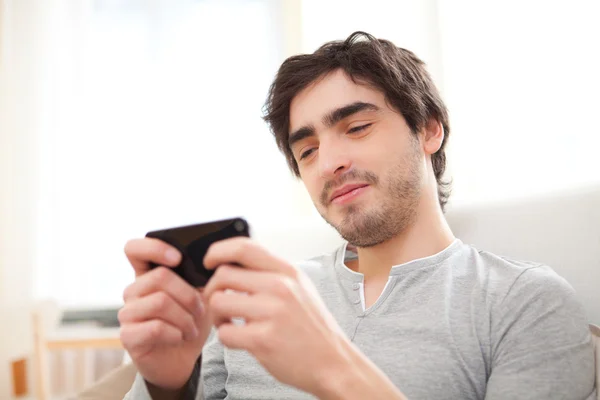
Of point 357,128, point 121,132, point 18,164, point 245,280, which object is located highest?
point 121,132

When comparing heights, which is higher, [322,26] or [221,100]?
[322,26]

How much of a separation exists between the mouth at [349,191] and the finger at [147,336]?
47cm

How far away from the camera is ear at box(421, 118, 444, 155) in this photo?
1230 millimetres

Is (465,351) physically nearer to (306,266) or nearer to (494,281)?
(494,281)

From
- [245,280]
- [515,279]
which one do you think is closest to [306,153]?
[515,279]

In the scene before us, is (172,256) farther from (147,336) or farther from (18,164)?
(18,164)

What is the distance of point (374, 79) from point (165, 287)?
0.69 meters

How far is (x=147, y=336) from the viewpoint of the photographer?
0.72 meters

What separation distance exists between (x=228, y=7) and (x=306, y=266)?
1.96 metres

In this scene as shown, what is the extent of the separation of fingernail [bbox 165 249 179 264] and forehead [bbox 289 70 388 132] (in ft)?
1.72

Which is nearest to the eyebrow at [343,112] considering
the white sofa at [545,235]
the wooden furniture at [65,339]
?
the white sofa at [545,235]

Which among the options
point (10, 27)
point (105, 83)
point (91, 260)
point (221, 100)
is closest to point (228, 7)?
point (221, 100)


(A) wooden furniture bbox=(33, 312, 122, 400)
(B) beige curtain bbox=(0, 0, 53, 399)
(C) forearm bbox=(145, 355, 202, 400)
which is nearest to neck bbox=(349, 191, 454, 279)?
(C) forearm bbox=(145, 355, 202, 400)

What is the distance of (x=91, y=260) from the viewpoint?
2648 millimetres
